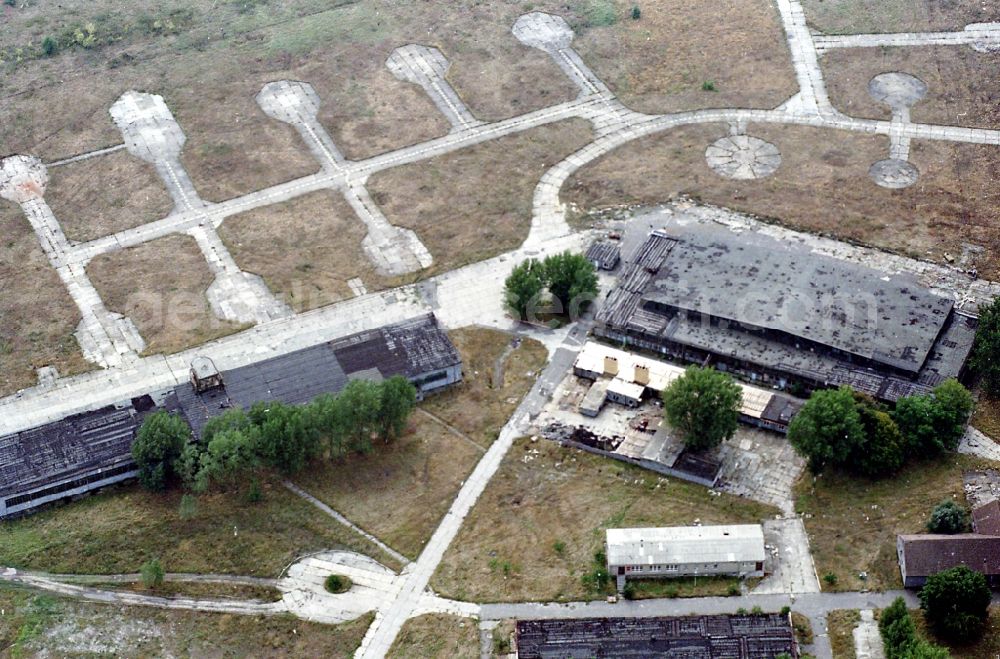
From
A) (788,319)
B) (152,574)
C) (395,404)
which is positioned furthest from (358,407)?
(788,319)

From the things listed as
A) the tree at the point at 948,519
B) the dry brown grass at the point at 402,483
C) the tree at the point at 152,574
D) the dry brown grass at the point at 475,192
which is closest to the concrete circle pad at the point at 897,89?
the dry brown grass at the point at 475,192

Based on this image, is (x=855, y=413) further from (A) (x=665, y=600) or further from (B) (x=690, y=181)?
(B) (x=690, y=181)

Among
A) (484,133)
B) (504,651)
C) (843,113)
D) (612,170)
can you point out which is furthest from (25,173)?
(843,113)

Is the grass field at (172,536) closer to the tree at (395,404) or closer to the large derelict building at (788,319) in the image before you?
the tree at (395,404)

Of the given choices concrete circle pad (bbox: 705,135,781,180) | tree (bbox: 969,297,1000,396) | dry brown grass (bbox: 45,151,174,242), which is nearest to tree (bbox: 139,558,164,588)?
dry brown grass (bbox: 45,151,174,242)

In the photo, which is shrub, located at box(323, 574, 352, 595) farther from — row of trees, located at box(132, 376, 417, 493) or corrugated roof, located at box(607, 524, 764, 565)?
corrugated roof, located at box(607, 524, 764, 565)
